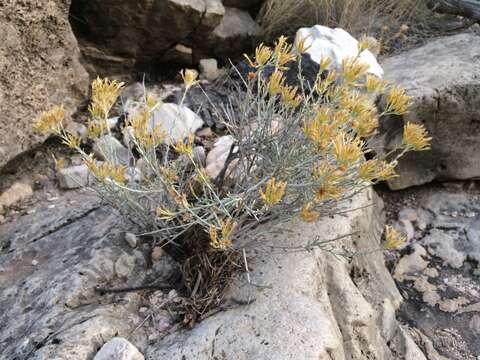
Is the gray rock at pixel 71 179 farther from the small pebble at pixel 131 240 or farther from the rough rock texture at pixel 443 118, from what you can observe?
the rough rock texture at pixel 443 118

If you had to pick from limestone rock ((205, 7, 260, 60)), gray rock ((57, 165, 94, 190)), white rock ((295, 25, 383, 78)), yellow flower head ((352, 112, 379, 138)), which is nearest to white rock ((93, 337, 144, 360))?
yellow flower head ((352, 112, 379, 138))

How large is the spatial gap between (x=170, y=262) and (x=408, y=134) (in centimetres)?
103

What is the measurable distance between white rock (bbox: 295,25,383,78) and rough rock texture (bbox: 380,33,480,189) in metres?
0.24

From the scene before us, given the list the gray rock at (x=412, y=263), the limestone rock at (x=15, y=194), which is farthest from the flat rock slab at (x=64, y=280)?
the gray rock at (x=412, y=263)

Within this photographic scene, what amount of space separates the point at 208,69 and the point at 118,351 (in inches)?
103

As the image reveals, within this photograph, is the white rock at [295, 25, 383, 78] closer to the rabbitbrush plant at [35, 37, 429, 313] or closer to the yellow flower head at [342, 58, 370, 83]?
the rabbitbrush plant at [35, 37, 429, 313]

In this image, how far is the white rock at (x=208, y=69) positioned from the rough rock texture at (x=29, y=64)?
107 cm

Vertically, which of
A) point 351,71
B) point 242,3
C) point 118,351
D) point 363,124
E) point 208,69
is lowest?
point 208,69

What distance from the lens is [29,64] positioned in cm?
256

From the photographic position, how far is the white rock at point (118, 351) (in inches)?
56.1

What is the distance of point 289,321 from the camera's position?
1554 millimetres

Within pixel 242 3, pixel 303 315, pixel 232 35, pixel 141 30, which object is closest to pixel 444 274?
pixel 303 315

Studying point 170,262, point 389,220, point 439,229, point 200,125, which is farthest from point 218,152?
point 439,229

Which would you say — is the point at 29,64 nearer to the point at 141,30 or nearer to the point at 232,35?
the point at 141,30
